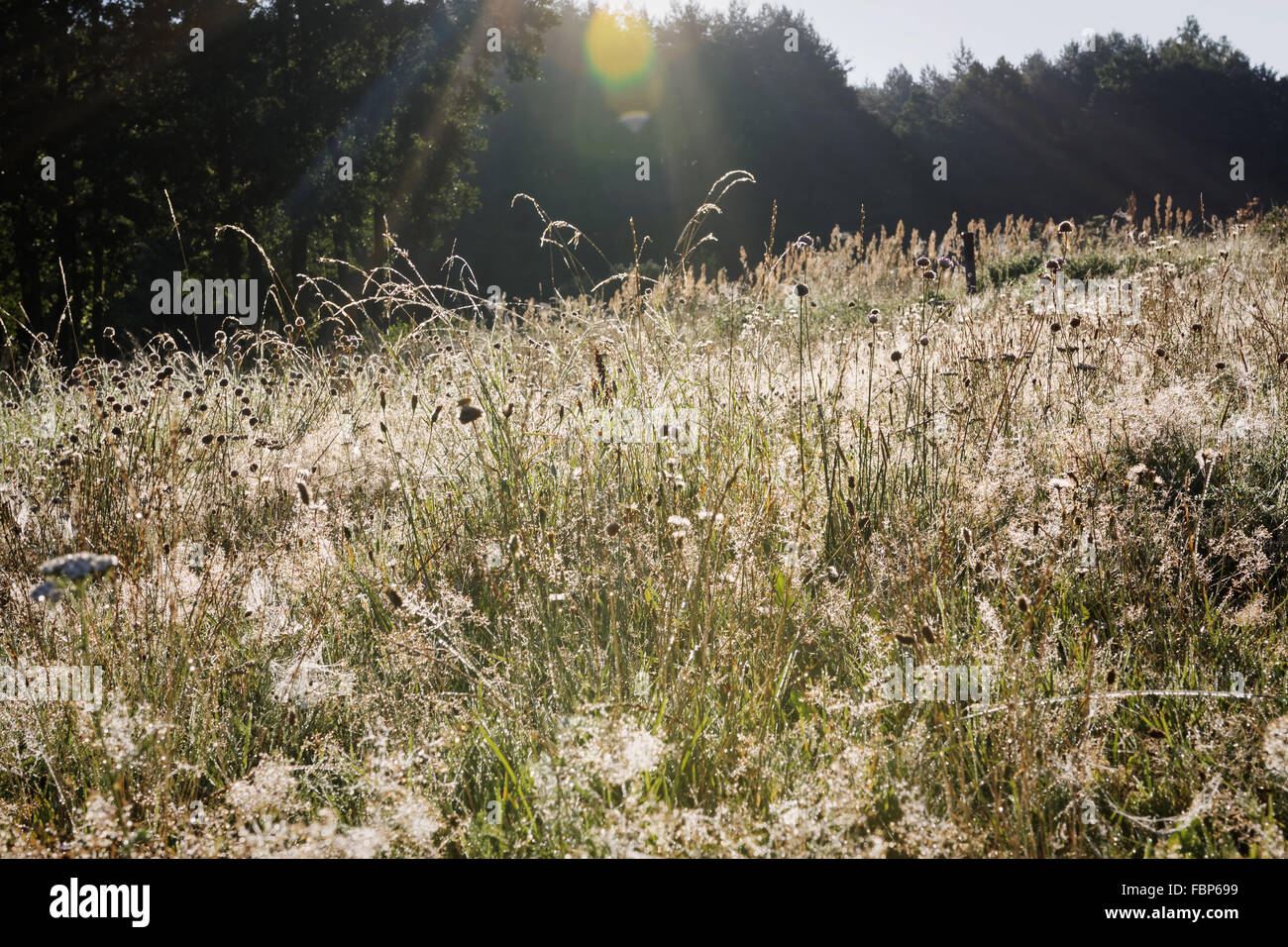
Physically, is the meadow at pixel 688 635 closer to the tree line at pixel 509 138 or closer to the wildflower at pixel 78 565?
the wildflower at pixel 78 565

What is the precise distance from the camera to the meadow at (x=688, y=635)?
45.5 inches

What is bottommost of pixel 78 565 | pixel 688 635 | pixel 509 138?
pixel 688 635

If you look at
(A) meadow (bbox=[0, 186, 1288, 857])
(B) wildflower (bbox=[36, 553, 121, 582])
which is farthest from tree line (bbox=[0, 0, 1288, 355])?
(B) wildflower (bbox=[36, 553, 121, 582])

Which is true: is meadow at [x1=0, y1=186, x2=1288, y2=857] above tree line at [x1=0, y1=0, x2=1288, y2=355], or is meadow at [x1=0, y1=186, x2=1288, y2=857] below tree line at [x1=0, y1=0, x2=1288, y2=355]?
below

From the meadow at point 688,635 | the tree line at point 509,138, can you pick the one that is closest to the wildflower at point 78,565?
the meadow at point 688,635

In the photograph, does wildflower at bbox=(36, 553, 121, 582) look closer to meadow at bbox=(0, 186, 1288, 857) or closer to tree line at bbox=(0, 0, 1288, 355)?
meadow at bbox=(0, 186, 1288, 857)

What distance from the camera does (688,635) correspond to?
1.68 metres

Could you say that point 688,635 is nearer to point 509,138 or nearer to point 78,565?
point 78,565

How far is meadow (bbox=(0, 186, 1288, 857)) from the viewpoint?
3.79 ft

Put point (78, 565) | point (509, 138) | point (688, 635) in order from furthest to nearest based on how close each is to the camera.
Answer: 1. point (509, 138)
2. point (688, 635)
3. point (78, 565)

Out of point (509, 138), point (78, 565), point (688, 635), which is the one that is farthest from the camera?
point (509, 138)

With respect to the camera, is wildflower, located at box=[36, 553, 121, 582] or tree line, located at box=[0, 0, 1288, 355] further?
tree line, located at box=[0, 0, 1288, 355]

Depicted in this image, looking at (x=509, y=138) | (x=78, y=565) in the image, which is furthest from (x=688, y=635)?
(x=509, y=138)

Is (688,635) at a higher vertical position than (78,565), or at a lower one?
lower
